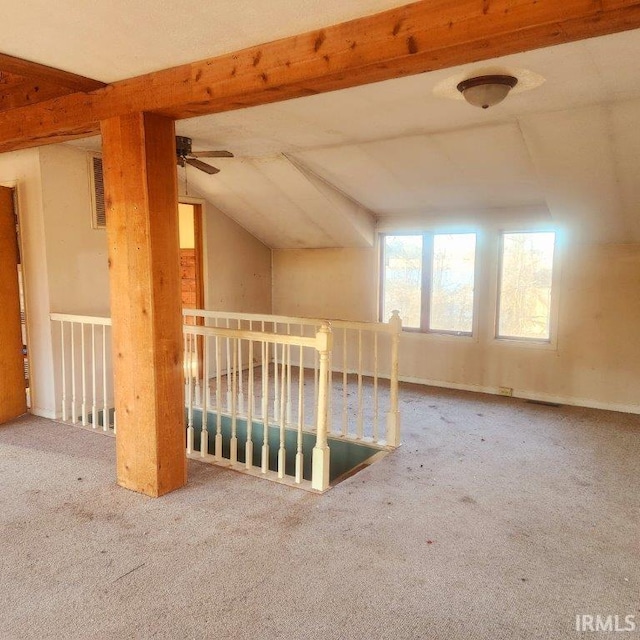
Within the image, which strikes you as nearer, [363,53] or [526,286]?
[363,53]

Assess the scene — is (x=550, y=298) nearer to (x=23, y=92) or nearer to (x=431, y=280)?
(x=431, y=280)

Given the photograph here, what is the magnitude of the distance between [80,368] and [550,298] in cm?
444

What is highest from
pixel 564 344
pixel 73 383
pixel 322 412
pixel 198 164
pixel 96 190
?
pixel 198 164

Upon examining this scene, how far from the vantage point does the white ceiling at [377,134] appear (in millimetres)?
2020

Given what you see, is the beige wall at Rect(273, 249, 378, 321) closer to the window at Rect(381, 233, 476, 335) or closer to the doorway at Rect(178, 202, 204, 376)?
the window at Rect(381, 233, 476, 335)

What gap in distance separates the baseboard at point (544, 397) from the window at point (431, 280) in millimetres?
582

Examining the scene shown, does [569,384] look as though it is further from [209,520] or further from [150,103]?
[150,103]

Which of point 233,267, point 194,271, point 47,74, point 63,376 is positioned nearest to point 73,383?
point 63,376

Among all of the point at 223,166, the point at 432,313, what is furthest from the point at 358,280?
the point at 223,166

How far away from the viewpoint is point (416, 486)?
301 centimetres

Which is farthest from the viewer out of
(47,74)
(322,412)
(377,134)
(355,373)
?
(355,373)

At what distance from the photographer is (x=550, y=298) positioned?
16.1 feet

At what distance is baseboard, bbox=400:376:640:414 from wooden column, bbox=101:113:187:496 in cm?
337

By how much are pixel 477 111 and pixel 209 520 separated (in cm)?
298
